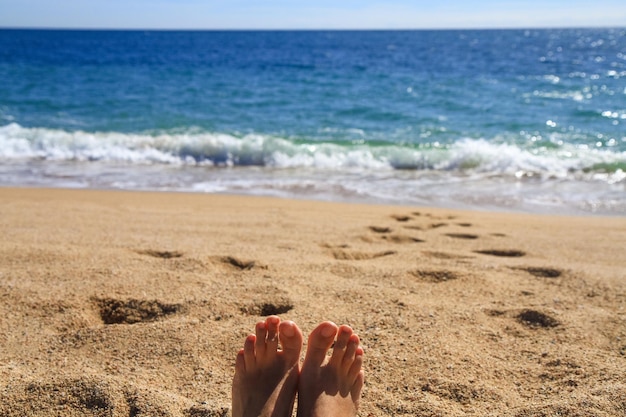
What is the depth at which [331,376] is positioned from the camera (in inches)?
83.8

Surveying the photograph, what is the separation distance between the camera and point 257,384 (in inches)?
80.1

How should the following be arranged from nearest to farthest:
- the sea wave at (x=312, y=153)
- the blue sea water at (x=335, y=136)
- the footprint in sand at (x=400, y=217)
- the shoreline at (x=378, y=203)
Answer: the footprint in sand at (x=400, y=217) → the shoreline at (x=378, y=203) → the blue sea water at (x=335, y=136) → the sea wave at (x=312, y=153)

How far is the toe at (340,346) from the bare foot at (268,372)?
5.3 inches

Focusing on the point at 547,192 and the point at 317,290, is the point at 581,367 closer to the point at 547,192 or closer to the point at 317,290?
the point at 317,290

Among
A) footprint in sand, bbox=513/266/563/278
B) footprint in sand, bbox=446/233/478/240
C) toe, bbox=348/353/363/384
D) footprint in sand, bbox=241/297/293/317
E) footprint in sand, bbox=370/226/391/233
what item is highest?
toe, bbox=348/353/363/384

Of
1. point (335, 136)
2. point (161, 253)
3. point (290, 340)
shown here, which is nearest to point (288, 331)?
point (290, 340)

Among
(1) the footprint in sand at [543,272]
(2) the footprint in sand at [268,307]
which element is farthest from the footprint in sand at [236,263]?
(1) the footprint in sand at [543,272]

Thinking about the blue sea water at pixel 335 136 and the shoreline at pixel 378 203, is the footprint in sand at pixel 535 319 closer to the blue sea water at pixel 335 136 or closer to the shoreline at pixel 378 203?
the shoreline at pixel 378 203

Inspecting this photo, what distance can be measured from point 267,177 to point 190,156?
185cm

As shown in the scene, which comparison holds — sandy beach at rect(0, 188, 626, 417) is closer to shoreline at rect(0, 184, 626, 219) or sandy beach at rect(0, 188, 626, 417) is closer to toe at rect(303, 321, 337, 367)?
toe at rect(303, 321, 337, 367)

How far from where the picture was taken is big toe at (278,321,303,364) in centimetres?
214

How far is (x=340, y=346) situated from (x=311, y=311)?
1.59ft

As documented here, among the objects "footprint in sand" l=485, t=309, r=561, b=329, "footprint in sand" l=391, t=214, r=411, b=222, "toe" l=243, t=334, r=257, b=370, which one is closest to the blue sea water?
"footprint in sand" l=391, t=214, r=411, b=222

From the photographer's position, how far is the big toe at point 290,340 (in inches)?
84.2
